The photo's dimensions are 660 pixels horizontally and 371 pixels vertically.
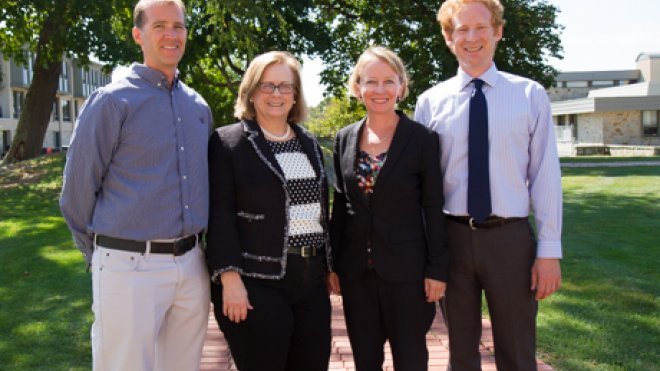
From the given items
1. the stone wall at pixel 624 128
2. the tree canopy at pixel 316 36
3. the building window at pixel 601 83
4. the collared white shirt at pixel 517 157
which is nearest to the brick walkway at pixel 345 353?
the collared white shirt at pixel 517 157

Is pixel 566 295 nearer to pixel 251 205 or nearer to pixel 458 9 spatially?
pixel 458 9

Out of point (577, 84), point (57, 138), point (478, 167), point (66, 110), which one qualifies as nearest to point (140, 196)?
point (478, 167)

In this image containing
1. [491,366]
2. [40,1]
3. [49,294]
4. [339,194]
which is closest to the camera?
[339,194]

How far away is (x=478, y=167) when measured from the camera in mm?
3373

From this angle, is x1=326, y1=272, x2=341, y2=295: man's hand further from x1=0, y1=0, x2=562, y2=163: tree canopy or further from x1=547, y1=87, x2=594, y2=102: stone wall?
x1=547, y1=87, x2=594, y2=102: stone wall

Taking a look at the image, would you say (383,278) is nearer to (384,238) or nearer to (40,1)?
(384,238)

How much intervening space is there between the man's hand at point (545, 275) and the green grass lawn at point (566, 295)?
1642 millimetres

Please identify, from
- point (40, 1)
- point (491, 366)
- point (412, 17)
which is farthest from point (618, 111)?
point (491, 366)

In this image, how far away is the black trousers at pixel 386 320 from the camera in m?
3.37

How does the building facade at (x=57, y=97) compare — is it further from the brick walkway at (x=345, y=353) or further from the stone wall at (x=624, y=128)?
the brick walkway at (x=345, y=353)

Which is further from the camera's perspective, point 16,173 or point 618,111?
point 618,111

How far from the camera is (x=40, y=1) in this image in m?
16.6

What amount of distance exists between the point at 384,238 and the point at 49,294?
185 inches

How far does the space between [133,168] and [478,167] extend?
1.71 metres
